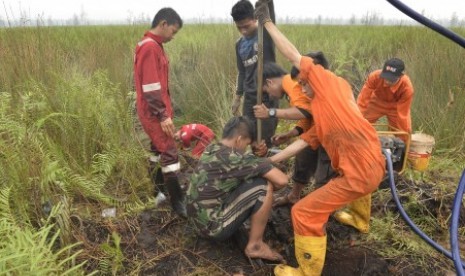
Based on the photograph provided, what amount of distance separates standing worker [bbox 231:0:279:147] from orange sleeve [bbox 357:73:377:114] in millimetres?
1195

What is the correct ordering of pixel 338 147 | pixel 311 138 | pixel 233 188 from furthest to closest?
pixel 311 138 < pixel 233 188 < pixel 338 147

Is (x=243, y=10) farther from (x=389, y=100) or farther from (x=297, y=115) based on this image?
(x=389, y=100)

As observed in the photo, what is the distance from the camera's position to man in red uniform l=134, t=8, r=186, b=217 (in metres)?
2.93

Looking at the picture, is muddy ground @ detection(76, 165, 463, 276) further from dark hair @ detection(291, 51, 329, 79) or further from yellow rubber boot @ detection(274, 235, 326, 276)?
dark hair @ detection(291, 51, 329, 79)

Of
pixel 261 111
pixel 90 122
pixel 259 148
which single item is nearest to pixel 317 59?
pixel 261 111

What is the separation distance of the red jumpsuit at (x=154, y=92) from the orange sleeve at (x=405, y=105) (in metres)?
2.43

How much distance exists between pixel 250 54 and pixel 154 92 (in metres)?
1.21

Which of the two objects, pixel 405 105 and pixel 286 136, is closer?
pixel 286 136

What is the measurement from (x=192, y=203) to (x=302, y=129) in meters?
1.17

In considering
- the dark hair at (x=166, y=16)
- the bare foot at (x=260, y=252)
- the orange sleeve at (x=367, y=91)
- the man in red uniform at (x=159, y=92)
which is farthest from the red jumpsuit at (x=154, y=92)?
the orange sleeve at (x=367, y=91)

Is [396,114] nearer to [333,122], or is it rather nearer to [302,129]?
[302,129]

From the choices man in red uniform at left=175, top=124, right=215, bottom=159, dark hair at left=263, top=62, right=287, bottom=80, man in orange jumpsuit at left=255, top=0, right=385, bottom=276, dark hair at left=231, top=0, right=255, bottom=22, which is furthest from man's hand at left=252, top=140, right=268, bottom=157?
dark hair at left=231, top=0, right=255, bottom=22

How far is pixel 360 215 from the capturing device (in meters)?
2.96

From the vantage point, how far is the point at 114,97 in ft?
13.1
